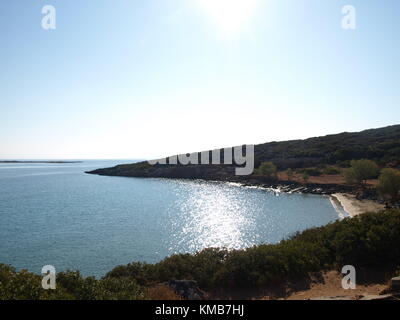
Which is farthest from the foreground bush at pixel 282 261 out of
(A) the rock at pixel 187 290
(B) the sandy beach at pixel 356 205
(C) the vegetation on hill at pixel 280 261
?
(B) the sandy beach at pixel 356 205

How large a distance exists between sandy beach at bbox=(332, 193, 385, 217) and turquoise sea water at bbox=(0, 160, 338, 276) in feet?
8.63

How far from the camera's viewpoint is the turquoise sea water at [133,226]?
27.9m

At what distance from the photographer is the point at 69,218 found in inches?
1762

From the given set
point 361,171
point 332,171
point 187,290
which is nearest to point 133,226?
point 187,290

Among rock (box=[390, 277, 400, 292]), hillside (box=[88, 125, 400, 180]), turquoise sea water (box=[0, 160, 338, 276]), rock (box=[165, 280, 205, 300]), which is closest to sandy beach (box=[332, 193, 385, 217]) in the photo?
turquoise sea water (box=[0, 160, 338, 276])

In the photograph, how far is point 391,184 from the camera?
148 feet

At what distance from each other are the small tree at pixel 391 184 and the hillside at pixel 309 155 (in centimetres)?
3953

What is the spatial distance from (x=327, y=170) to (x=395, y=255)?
73237 millimetres

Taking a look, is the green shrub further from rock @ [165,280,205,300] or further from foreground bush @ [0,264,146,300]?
foreground bush @ [0,264,146,300]

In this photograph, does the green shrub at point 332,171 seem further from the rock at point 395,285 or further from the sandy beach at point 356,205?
the rock at point 395,285

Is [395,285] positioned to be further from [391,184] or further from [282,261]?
[391,184]

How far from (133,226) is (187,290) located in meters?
26.9
